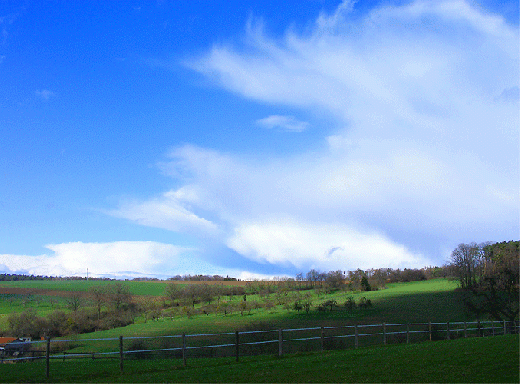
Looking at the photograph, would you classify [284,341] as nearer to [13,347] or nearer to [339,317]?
[13,347]

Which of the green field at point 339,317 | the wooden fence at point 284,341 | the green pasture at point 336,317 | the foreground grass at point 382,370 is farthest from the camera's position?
the green field at point 339,317

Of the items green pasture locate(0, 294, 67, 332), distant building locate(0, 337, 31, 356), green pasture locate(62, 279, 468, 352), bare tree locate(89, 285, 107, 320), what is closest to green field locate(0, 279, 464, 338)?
green pasture locate(62, 279, 468, 352)

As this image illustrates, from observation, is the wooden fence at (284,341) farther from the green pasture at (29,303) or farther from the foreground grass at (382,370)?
the green pasture at (29,303)

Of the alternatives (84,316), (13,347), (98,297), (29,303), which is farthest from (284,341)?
(29,303)

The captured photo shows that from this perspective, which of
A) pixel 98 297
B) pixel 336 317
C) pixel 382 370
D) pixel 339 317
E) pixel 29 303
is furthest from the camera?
pixel 29 303

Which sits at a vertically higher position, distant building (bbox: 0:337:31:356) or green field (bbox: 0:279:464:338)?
distant building (bbox: 0:337:31:356)

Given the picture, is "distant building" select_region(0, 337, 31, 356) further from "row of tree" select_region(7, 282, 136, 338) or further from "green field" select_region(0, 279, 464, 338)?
"green field" select_region(0, 279, 464, 338)

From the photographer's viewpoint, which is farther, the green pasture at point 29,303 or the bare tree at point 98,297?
the green pasture at point 29,303

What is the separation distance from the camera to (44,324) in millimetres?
75375

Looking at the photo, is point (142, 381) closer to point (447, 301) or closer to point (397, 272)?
point (447, 301)

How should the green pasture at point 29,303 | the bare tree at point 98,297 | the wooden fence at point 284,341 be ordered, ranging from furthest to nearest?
the green pasture at point 29,303 → the bare tree at point 98,297 → the wooden fence at point 284,341

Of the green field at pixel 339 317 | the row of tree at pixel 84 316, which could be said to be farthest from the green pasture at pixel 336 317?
the row of tree at pixel 84 316

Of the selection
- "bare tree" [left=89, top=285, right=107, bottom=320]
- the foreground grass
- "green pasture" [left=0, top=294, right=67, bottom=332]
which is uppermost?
the foreground grass

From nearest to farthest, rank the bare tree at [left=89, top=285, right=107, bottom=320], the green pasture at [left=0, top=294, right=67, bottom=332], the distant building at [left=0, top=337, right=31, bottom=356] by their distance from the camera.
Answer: the distant building at [left=0, top=337, right=31, bottom=356] < the bare tree at [left=89, top=285, right=107, bottom=320] < the green pasture at [left=0, top=294, right=67, bottom=332]
